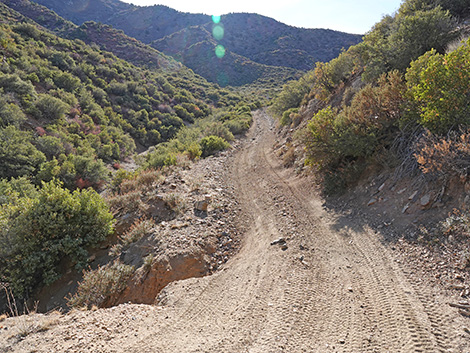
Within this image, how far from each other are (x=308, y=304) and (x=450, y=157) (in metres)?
3.81

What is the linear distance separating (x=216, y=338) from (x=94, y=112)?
2618cm

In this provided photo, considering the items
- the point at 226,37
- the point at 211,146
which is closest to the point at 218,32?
the point at 226,37

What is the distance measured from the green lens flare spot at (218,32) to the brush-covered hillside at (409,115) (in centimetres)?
9315

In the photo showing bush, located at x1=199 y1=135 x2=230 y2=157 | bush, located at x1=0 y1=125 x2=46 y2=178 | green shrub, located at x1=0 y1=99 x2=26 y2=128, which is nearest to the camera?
bush, located at x1=0 y1=125 x2=46 y2=178

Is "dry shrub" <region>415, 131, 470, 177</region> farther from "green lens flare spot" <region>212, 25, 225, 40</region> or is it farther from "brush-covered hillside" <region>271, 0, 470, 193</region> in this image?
"green lens flare spot" <region>212, 25, 225, 40</region>

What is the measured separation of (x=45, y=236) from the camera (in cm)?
618

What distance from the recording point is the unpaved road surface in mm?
2793

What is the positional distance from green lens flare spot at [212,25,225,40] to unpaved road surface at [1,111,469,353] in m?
101

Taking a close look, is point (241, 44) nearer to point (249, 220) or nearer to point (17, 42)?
point (17, 42)

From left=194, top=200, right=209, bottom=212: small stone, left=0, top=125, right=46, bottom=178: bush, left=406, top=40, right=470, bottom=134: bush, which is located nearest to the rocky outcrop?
left=194, top=200, right=209, bottom=212: small stone

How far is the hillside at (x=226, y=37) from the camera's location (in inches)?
3041

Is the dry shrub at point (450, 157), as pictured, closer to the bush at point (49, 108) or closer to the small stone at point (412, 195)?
the small stone at point (412, 195)

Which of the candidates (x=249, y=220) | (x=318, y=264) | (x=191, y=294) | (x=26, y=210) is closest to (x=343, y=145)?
(x=249, y=220)

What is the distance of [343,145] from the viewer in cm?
711
